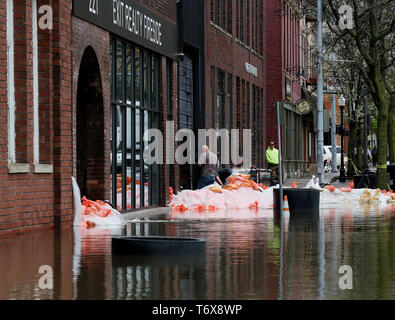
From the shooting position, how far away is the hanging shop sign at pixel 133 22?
71.9ft

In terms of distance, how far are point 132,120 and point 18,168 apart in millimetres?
8644

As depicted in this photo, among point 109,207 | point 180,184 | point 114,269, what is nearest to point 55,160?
point 109,207

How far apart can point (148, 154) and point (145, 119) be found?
0.96m

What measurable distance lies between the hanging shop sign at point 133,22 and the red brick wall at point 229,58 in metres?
5.66

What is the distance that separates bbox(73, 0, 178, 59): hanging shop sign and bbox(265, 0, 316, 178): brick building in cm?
1971

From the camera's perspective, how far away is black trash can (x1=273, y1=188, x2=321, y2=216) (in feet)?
85.7

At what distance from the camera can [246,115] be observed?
43.9m

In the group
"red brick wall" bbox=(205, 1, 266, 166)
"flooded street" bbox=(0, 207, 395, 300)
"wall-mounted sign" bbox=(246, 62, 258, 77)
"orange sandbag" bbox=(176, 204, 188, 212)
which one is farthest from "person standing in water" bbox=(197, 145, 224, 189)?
"wall-mounted sign" bbox=(246, 62, 258, 77)

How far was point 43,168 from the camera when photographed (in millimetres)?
18750

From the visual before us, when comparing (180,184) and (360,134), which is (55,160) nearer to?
(180,184)

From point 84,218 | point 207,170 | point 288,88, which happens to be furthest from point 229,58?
point 84,218

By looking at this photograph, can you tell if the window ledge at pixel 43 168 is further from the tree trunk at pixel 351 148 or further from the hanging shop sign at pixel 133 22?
the tree trunk at pixel 351 148

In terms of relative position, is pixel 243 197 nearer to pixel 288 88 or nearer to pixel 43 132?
pixel 43 132

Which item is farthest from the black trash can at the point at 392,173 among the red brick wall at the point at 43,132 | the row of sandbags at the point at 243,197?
the red brick wall at the point at 43,132
